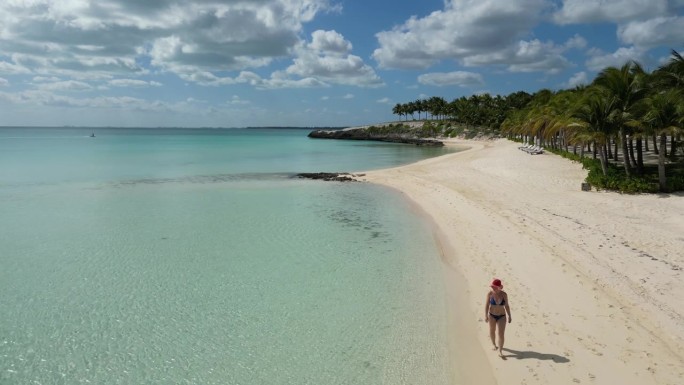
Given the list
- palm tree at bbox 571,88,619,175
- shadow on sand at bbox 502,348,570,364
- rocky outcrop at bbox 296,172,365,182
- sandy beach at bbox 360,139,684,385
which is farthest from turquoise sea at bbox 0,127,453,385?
rocky outcrop at bbox 296,172,365,182

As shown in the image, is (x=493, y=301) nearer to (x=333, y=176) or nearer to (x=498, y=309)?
(x=498, y=309)

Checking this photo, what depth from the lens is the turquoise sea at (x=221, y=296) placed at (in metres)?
9.27

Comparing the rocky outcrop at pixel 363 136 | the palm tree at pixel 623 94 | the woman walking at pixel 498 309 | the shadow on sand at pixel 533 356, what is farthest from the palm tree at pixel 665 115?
the rocky outcrop at pixel 363 136

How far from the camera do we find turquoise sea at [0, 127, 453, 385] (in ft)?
30.4

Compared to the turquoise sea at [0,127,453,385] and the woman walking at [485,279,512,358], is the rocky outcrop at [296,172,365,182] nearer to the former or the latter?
the turquoise sea at [0,127,453,385]

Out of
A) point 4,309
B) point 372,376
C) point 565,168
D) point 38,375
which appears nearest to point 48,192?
point 4,309

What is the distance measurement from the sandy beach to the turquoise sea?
1.01m

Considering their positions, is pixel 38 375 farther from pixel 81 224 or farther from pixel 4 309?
pixel 81 224

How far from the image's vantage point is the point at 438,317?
37.7ft

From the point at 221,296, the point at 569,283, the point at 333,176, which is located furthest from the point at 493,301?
the point at 333,176

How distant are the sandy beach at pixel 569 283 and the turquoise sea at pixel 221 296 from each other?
1.01 m

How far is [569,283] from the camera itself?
12.6 metres

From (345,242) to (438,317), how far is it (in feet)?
25.6

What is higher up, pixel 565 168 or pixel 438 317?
pixel 565 168
